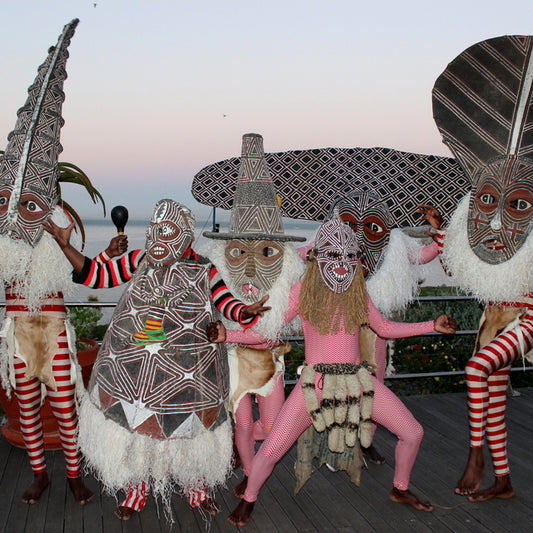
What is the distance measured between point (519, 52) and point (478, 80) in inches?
10.3

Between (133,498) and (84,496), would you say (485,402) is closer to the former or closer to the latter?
(133,498)

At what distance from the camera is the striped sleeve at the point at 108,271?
10.6ft

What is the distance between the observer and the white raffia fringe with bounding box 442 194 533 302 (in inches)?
128

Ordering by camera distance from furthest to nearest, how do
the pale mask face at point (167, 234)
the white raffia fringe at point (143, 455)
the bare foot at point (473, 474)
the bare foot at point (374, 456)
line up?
the bare foot at point (374, 456)
the bare foot at point (473, 474)
the pale mask face at point (167, 234)
the white raffia fringe at point (143, 455)

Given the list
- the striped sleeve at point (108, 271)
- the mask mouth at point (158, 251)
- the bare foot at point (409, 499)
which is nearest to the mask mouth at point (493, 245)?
the bare foot at point (409, 499)

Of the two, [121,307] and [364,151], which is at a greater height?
[364,151]

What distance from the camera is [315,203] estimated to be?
4.11m

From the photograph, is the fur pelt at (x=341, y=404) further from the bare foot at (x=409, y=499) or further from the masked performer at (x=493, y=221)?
the masked performer at (x=493, y=221)

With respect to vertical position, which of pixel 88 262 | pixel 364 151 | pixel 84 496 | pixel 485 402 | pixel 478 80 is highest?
pixel 478 80

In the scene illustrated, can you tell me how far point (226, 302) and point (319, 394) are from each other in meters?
0.65

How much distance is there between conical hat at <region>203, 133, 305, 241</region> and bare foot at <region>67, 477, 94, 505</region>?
Result: 1555 millimetres

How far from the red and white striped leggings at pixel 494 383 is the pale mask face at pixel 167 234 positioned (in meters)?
1.69

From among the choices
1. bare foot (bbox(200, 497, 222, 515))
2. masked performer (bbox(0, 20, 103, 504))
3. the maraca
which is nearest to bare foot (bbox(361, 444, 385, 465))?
bare foot (bbox(200, 497, 222, 515))

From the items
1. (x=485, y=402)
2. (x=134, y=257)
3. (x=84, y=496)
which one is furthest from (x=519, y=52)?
(x=84, y=496)
